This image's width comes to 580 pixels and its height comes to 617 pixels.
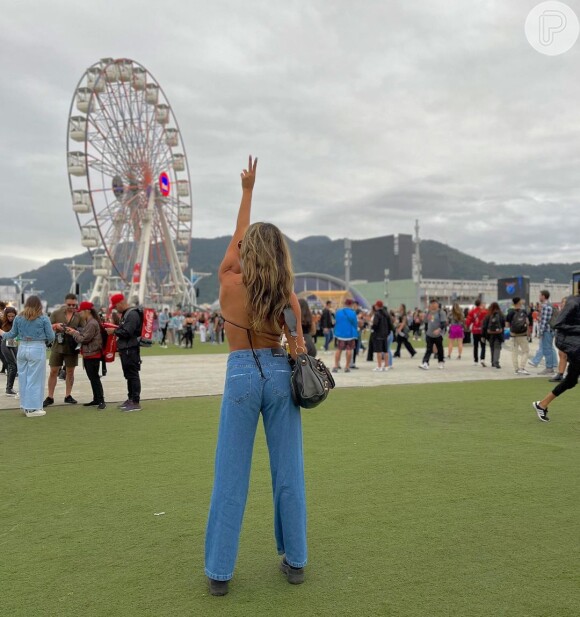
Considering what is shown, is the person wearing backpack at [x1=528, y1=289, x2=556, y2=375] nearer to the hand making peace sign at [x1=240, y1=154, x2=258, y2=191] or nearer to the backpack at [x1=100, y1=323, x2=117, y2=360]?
the backpack at [x1=100, y1=323, x2=117, y2=360]

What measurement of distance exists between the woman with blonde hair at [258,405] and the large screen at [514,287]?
35.9 meters

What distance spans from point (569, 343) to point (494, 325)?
697cm

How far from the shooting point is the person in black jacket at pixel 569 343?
6.95 m

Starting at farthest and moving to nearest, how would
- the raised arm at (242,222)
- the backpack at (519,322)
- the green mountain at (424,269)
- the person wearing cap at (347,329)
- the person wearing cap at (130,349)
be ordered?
the green mountain at (424,269)
the person wearing cap at (347,329)
the backpack at (519,322)
the person wearing cap at (130,349)
the raised arm at (242,222)

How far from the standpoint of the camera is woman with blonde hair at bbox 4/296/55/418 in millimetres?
8008

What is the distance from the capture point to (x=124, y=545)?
3.52m

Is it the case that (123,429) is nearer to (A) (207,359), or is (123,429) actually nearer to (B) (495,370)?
(B) (495,370)

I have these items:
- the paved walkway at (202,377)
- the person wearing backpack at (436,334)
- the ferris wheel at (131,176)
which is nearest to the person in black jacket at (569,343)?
the paved walkway at (202,377)

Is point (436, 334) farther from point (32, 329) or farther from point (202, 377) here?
point (32, 329)

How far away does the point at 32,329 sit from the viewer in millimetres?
8164

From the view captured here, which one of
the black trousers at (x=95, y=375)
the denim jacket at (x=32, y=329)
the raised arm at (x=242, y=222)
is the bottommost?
the black trousers at (x=95, y=375)

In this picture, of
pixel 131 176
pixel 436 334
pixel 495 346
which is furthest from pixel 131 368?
pixel 131 176

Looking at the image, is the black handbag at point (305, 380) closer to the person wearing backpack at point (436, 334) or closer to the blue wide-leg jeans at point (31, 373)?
the blue wide-leg jeans at point (31, 373)

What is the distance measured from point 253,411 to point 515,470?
304 centimetres
